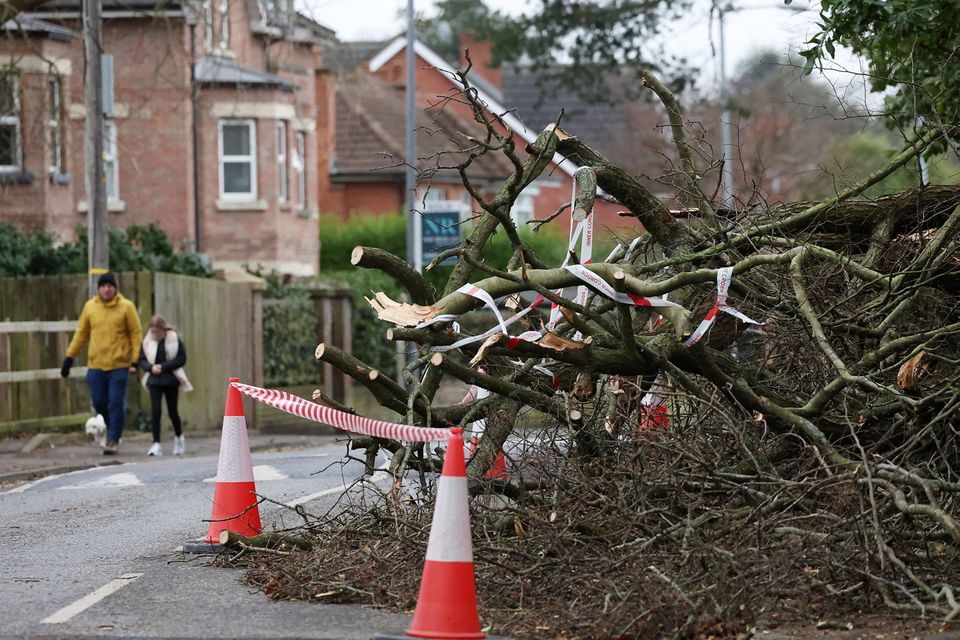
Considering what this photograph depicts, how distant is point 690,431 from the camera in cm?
839

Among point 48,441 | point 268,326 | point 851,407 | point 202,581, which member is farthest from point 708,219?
point 268,326

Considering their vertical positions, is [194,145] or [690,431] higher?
[194,145]

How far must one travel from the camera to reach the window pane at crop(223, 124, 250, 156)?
35250 millimetres

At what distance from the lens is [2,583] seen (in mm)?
8258

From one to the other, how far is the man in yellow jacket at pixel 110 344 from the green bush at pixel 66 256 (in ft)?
16.6

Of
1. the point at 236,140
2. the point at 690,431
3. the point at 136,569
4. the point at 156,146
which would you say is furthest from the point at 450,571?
the point at 236,140

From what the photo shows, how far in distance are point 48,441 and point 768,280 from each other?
11929 mm

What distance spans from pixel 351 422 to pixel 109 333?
10.4 metres

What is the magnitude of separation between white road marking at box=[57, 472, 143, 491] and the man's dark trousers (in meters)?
3.09

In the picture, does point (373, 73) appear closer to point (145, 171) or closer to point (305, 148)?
point (305, 148)

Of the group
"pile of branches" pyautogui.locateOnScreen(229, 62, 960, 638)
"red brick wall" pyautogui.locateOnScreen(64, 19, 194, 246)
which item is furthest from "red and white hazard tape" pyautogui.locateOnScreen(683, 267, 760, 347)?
"red brick wall" pyautogui.locateOnScreen(64, 19, 194, 246)

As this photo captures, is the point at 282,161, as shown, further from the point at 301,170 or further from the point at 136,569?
the point at 136,569

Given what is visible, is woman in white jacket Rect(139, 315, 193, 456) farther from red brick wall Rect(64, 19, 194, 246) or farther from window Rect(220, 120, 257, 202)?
window Rect(220, 120, 257, 202)

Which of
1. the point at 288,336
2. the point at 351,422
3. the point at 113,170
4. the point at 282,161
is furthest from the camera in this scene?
the point at 282,161
